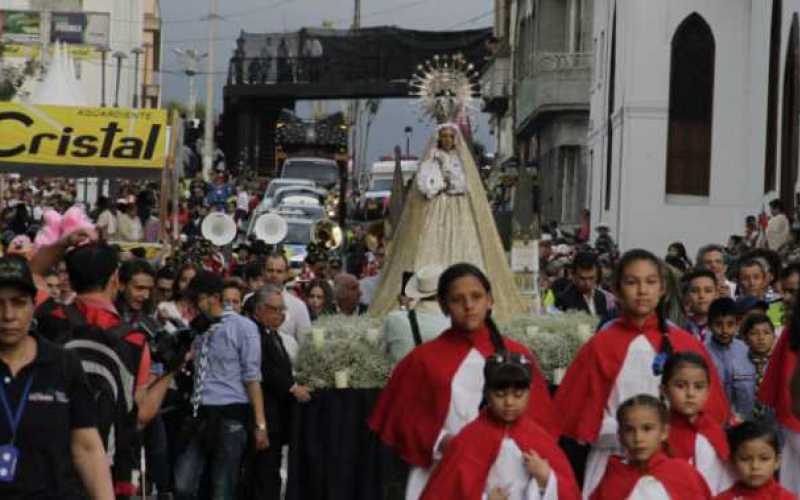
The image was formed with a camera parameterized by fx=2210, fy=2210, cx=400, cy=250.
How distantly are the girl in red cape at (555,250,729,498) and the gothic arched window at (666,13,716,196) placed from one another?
102 ft

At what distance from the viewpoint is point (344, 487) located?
537 inches

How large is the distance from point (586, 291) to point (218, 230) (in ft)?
48.9

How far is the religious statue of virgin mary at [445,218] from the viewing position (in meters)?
17.0

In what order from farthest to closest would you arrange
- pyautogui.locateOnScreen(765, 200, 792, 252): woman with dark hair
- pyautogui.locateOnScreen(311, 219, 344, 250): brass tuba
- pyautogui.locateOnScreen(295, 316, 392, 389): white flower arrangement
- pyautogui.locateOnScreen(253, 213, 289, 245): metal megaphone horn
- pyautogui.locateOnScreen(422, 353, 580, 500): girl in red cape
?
pyautogui.locateOnScreen(311, 219, 344, 250): brass tuba
pyautogui.locateOnScreen(253, 213, 289, 245): metal megaphone horn
pyautogui.locateOnScreen(765, 200, 792, 252): woman with dark hair
pyautogui.locateOnScreen(295, 316, 392, 389): white flower arrangement
pyautogui.locateOnScreen(422, 353, 580, 500): girl in red cape

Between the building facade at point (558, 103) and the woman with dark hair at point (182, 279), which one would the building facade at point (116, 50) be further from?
the woman with dark hair at point (182, 279)

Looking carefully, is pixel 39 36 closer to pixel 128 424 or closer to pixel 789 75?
pixel 789 75

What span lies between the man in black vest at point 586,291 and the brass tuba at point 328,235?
15528 mm

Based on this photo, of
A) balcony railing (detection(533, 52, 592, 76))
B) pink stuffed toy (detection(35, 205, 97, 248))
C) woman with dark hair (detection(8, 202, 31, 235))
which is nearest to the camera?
pink stuffed toy (detection(35, 205, 97, 248))

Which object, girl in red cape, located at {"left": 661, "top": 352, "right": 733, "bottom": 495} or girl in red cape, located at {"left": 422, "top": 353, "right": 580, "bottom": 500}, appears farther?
girl in red cape, located at {"left": 661, "top": 352, "right": 733, "bottom": 495}

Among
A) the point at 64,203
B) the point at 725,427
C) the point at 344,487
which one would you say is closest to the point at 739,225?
the point at 64,203

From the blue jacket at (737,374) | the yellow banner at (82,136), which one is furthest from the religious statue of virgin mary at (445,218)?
the yellow banner at (82,136)

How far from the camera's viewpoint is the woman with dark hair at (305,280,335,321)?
58.9ft

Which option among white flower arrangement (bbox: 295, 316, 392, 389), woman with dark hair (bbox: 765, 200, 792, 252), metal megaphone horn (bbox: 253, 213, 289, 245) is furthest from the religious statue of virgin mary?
metal megaphone horn (bbox: 253, 213, 289, 245)

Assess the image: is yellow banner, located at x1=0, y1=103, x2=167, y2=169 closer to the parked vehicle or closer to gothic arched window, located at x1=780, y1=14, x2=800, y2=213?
gothic arched window, located at x1=780, y1=14, x2=800, y2=213
